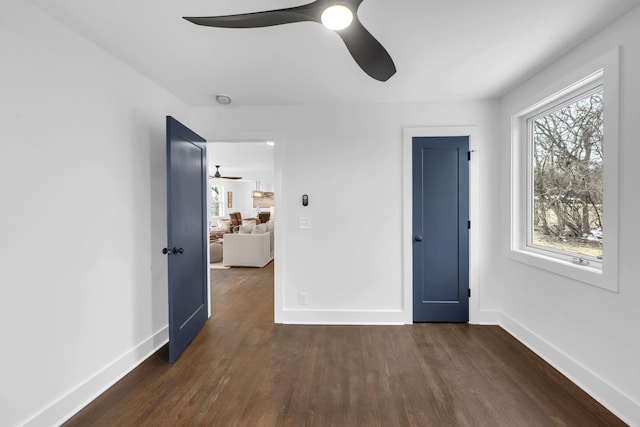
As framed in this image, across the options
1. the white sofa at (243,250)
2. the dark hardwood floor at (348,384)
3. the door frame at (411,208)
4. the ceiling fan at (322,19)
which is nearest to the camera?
the ceiling fan at (322,19)

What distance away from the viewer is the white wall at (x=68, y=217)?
56.0 inches

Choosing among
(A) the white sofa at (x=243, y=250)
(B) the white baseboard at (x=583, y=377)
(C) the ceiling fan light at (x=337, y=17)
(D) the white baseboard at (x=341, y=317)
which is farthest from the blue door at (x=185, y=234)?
(B) the white baseboard at (x=583, y=377)

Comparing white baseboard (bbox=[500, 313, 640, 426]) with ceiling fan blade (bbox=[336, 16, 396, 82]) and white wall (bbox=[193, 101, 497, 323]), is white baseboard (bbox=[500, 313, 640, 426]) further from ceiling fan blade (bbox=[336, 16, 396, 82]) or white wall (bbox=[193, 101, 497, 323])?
ceiling fan blade (bbox=[336, 16, 396, 82])

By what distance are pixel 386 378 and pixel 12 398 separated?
219 cm

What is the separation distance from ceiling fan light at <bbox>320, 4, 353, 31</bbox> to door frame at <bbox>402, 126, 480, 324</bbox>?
6.12ft

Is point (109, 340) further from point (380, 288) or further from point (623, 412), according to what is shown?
point (623, 412)

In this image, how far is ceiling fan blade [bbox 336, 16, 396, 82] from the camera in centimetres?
129

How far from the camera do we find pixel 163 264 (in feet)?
8.52

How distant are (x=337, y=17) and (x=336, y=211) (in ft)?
6.51

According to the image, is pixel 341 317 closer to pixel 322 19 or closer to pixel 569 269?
pixel 569 269

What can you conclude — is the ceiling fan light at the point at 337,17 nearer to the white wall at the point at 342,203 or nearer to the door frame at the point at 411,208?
the white wall at the point at 342,203

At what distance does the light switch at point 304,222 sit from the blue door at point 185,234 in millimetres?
1068

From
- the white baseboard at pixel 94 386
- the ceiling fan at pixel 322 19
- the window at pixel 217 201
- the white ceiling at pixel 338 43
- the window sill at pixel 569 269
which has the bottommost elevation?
the white baseboard at pixel 94 386

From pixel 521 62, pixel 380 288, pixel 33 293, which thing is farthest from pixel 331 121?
pixel 33 293
